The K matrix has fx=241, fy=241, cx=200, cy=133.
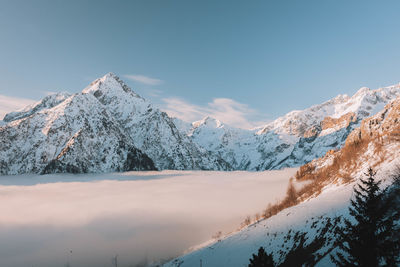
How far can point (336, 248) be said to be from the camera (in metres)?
29.2

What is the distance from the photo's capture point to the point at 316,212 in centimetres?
5091

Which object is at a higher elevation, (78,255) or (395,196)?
(395,196)

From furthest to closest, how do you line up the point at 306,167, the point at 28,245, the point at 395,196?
the point at 28,245, the point at 306,167, the point at 395,196

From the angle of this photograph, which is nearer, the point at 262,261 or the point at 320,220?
the point at 262,261

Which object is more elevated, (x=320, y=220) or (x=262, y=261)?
(x=262, y=261)

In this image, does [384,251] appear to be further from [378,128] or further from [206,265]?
[378,128]

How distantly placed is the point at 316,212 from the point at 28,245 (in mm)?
231703

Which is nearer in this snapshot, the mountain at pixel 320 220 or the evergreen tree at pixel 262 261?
the evergreen tree at pixel 262 261

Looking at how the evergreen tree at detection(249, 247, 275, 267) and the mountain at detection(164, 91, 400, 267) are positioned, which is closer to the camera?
the evergreen tree at detection(249, 247, 275, 267)

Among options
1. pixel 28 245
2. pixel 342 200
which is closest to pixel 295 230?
pixel 342 200

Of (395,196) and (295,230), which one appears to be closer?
(395,196)

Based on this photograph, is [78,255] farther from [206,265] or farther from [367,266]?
[367,266]

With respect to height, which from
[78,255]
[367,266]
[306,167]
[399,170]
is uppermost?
[306,167]

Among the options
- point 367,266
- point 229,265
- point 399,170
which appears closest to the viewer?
point 367,266
